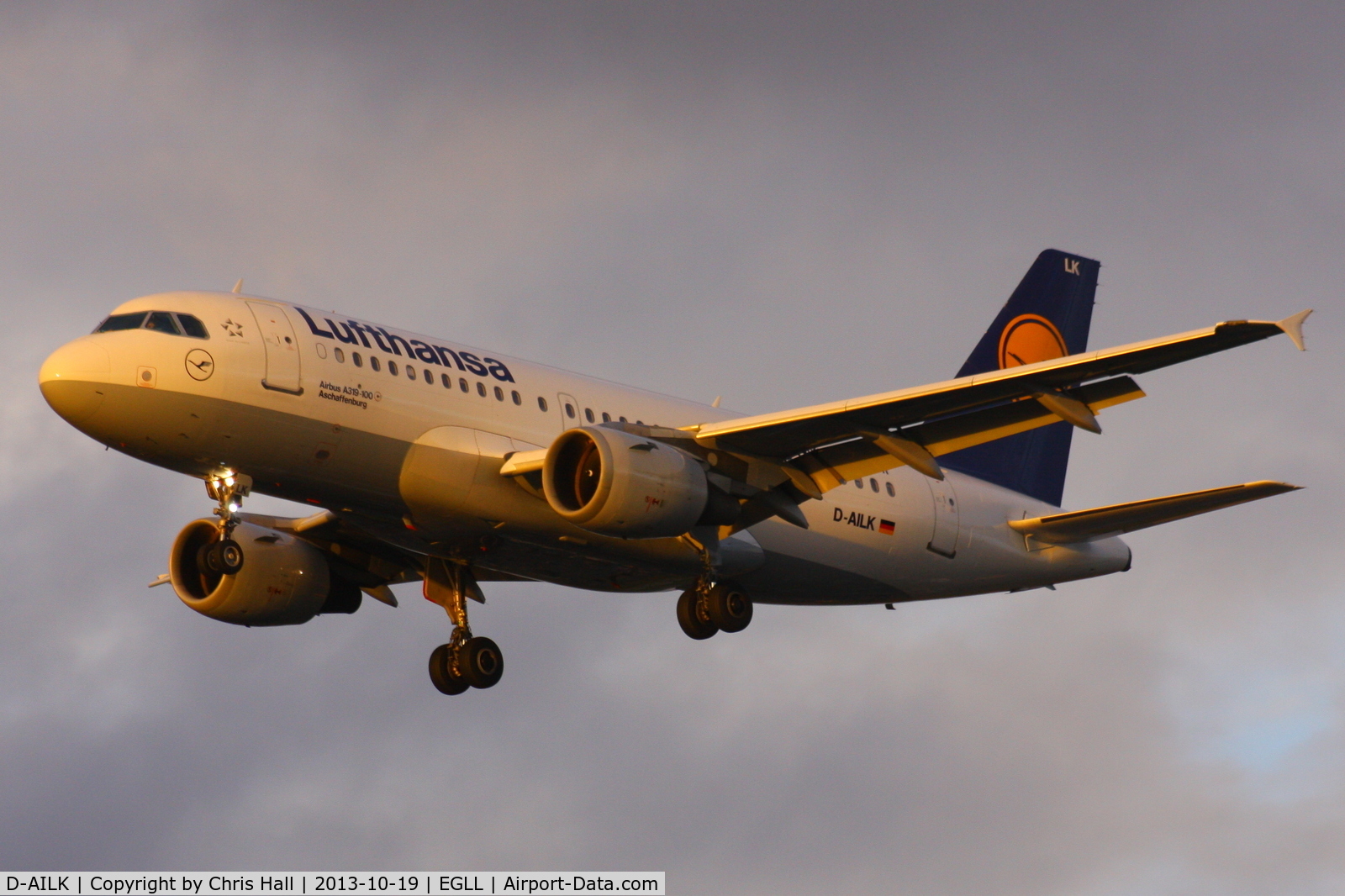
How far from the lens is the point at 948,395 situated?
94.9 ft

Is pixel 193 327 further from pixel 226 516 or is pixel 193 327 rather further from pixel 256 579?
pixel 256 579

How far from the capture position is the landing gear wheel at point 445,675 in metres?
36.0

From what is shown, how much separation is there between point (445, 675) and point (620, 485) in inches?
335

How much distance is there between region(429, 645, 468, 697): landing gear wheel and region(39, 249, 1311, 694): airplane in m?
0.04

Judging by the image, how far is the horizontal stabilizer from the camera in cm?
3153

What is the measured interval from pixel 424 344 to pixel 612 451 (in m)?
4.11

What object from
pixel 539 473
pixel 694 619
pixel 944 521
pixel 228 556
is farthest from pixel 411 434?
pixel 944 521

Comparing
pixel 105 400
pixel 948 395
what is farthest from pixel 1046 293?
pixel 105 400

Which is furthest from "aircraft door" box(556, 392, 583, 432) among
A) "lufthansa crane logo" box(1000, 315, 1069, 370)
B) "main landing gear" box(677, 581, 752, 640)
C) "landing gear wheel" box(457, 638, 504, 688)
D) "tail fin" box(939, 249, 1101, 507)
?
"lufthansa crane logo" box(1000, 315, 1069, 370)

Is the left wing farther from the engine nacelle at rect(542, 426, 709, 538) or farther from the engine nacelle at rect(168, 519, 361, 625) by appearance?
the engine nacelle at rect(168, 519, 361, 625)

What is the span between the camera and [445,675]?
36031 mm

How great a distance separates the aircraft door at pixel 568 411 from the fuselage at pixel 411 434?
1.3 inches

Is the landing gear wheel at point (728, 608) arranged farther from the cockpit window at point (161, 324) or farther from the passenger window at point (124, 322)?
the passenger window at point (124, 322)

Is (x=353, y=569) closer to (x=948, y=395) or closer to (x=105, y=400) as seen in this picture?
(x=105, y=400)
